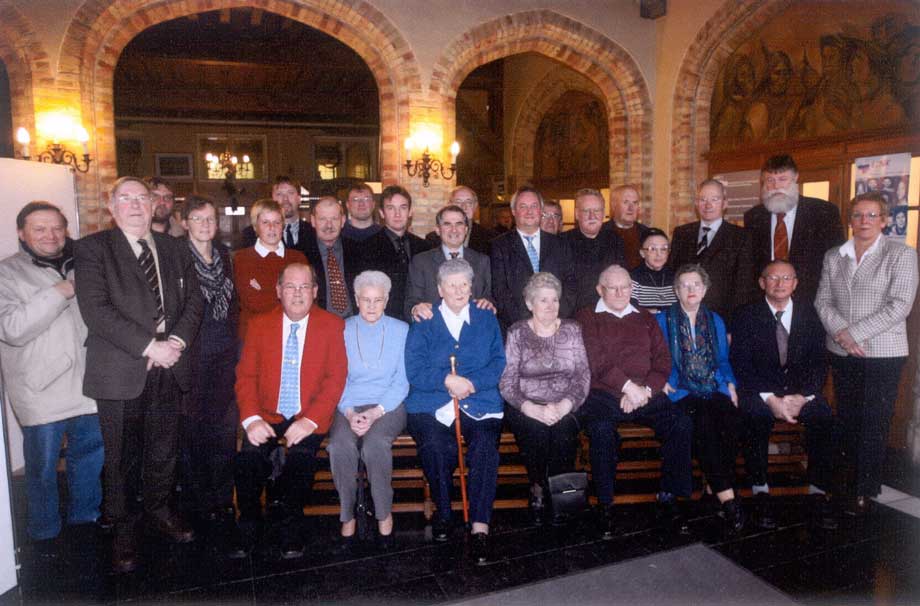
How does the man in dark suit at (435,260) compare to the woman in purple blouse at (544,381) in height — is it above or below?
above

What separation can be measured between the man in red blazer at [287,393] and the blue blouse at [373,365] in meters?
0.08

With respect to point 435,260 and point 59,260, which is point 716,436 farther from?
point 59,260

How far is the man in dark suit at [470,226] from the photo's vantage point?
4.48 meters

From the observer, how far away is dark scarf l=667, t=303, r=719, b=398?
11.4ft

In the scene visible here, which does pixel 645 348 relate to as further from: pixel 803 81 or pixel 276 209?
pixel 803 81

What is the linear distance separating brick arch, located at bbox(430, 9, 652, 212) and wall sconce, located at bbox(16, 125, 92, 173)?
3506 mm

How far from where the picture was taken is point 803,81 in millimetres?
5676

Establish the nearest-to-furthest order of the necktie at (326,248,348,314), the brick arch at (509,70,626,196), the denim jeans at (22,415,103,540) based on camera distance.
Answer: the denim jeans at (22,415,103,540) → the necktie at (326,248,348,314) → the brick arch at (509,70,626,196)

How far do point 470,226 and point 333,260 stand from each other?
1166mm

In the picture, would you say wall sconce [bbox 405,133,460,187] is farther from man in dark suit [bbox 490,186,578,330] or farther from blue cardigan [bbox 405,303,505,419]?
blue cardigan [bbox 405,303,505,419]

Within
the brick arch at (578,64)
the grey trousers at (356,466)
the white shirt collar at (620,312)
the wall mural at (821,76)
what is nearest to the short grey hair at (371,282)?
the grey trousers at (356,466)

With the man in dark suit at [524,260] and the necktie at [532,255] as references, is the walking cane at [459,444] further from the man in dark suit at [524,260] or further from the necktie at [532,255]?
the necktie at [532,255]

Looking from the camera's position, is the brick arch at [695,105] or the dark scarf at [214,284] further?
the brick arch at [695,105]

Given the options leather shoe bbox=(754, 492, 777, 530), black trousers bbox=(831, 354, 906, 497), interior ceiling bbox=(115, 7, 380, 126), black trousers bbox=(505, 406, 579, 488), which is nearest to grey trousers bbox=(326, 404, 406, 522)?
black trousers bbox=(505, 406, 579, 488)
